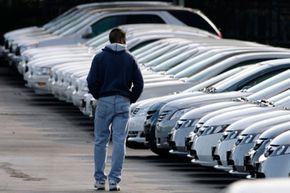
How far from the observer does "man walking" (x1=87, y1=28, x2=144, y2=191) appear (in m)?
12.2

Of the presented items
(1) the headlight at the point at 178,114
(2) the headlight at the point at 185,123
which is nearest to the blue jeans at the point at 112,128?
(2) the headlight at the point at 185,123

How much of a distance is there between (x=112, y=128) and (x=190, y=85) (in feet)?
19.7

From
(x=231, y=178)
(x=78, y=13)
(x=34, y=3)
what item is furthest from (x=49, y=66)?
(x=34, y=3)

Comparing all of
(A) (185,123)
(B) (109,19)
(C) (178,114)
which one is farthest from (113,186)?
(B) (109,19)

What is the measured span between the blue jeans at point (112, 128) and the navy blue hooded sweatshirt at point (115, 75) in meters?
0.08

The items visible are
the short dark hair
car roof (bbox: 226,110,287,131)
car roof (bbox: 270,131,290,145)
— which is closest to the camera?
car roof (bbox: 270,131,290,145)

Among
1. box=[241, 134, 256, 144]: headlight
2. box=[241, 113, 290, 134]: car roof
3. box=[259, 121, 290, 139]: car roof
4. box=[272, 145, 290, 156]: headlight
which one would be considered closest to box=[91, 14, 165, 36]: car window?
box=[241, 113, 290, 134]: car roof

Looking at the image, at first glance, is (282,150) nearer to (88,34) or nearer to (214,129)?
(214,129)

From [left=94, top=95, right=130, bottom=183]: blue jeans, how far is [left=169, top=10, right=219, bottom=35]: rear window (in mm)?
19740

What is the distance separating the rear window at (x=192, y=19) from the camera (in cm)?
3197

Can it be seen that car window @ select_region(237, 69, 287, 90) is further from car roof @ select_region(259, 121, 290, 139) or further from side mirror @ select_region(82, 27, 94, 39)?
side mirror @ select_region(82, 27, 94, 39)

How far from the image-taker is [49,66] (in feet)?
84.2

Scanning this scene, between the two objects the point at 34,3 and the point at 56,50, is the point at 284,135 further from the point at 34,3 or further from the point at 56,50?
the point at 34,3

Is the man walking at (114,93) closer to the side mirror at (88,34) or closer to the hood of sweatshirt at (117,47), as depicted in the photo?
the hood of sweatshirt at (117,47)
